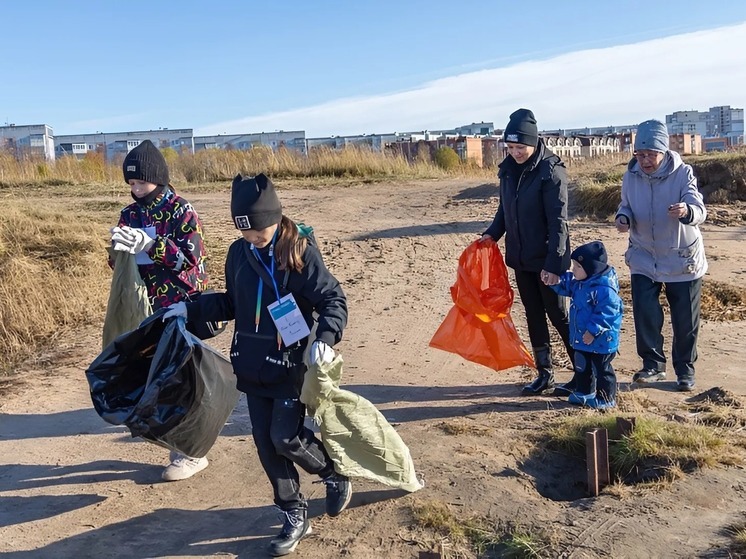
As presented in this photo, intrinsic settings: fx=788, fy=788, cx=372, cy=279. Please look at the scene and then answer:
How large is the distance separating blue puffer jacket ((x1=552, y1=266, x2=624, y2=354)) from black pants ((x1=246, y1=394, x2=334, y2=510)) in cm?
226

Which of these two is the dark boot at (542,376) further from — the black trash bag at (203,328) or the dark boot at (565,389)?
the black trash bag at (203,328)

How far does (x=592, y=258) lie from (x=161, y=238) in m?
2.74

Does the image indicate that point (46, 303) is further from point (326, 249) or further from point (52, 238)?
point (326, 249)

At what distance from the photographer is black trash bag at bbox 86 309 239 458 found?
3.79 meters

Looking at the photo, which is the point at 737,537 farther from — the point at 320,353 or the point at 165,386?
the point at 165,386

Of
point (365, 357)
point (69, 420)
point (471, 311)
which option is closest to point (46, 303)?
point (69, 420)

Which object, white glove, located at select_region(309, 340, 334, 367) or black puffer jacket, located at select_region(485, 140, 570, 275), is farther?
black puffer jacket, located at select_region(485, 140, 570, 275)

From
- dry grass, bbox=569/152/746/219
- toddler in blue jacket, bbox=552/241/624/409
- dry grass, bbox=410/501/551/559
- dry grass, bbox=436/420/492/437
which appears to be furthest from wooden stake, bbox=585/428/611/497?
dry grass, bbox=569/152/746/219

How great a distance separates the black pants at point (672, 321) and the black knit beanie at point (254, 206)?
3.29 m

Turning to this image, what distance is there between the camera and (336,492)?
3.81 metres

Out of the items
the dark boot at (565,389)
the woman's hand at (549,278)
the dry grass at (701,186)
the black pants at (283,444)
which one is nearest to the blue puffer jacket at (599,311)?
the woman's hand at (549,278)

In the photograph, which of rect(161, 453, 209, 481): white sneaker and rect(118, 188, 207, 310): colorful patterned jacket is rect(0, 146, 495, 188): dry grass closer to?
rect(118, 188, 207, 310): colorful patterned jacket

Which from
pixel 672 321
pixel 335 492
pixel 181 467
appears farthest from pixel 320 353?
pixel 672 321

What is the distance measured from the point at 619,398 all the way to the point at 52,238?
7369 mm
